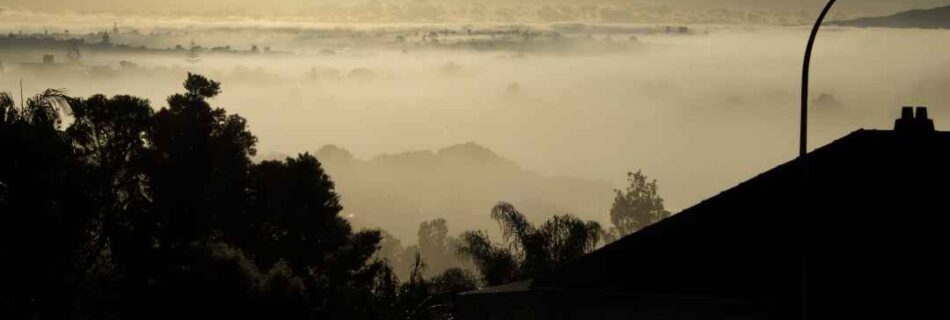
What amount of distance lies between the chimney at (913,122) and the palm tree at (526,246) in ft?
101

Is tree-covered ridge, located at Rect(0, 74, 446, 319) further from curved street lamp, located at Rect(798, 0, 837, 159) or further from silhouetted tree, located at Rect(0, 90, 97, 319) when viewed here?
curved street lamp, located at Rect(798, 0, 837, 159)

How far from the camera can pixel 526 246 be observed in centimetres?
6359

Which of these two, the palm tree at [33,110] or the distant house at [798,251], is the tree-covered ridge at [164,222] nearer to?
the palm tree at [33,110]

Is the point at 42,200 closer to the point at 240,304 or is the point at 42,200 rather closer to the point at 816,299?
the point at 240,304

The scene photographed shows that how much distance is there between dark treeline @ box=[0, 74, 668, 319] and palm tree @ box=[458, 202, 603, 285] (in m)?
0.08

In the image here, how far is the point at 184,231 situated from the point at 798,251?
108 ft

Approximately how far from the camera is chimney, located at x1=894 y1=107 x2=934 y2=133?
31.1 metres

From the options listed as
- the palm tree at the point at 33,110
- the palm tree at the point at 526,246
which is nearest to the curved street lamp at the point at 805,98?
the palm tree at the point at 33,110

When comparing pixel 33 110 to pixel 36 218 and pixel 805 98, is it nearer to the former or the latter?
pixel 36 218

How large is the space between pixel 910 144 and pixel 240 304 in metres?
19.5

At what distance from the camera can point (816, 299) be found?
93.0ft

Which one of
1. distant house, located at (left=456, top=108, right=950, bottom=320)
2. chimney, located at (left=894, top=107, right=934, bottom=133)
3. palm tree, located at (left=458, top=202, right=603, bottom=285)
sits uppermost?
palm tree, located at (left=458, top=202, right=603, bottom=285)

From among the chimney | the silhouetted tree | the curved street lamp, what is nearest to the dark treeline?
the silhouetted tree

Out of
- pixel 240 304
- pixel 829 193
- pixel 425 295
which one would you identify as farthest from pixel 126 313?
pixel 829 193
